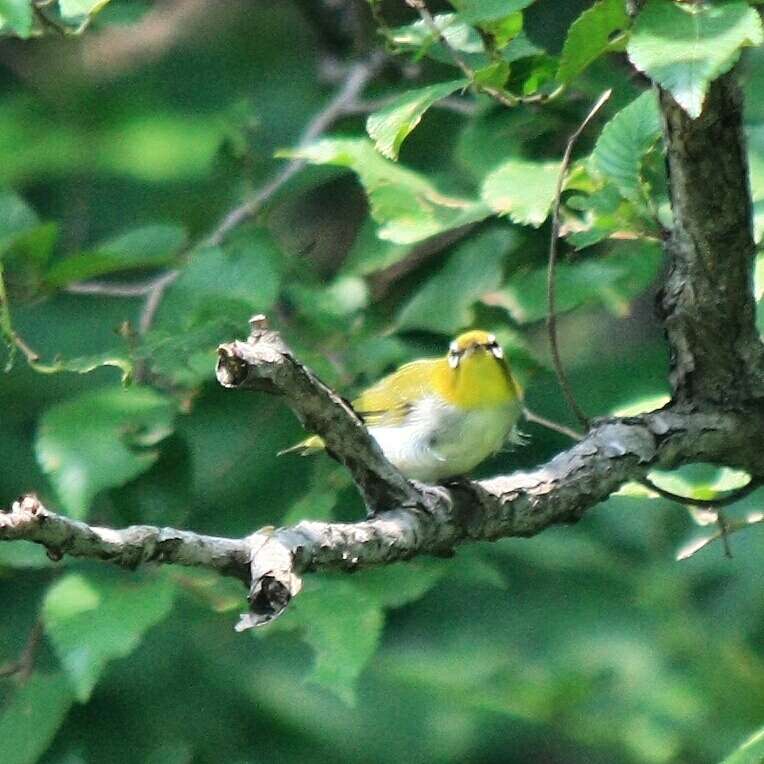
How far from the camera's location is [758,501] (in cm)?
283

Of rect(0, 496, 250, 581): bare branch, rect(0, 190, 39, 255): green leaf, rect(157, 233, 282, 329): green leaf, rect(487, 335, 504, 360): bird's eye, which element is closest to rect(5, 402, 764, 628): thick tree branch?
rect(0, 496, 250, 581): bare branch

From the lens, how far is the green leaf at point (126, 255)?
9.00 feet

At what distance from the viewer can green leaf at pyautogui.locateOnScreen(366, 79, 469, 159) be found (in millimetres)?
1819

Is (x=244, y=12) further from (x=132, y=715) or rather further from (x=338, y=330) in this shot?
(x=132, y=715)

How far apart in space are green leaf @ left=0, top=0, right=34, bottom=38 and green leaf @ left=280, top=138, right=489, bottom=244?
0.69m

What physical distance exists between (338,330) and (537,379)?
1.55ft

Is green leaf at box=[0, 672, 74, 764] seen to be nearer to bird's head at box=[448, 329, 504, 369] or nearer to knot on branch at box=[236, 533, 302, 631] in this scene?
bird's head at box=[448, 329, 504, 369]

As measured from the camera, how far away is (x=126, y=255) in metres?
2.84

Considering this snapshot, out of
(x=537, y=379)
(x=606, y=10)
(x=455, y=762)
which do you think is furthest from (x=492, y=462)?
(x=606, y=10)

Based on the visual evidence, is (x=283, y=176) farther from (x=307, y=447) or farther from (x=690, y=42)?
(x=690, y=42)

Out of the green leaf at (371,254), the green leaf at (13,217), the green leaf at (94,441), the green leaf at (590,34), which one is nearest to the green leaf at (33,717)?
the green leaf at (94,441)

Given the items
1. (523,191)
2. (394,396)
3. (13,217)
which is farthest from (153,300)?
(523,191)

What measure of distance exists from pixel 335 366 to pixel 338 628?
2.15 feet

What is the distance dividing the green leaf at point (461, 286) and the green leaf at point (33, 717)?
101 centimetres
